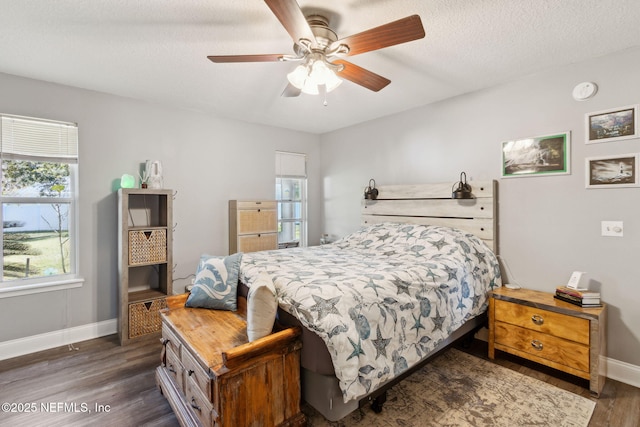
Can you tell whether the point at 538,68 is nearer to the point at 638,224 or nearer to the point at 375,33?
the point at 638,224

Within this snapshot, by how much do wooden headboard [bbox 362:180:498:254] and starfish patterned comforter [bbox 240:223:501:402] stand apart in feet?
0.71

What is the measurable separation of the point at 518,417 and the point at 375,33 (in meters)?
2.45

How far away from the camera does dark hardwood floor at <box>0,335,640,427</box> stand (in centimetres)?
186

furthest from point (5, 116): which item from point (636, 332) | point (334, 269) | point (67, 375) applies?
point (636, 332)

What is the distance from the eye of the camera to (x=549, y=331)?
227cm

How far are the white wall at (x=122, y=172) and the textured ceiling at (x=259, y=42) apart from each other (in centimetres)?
22

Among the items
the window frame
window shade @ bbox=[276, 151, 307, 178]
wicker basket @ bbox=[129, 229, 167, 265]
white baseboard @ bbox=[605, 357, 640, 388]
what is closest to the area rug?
A: white baseboard @ bbox=[605, 357, 640, 388]

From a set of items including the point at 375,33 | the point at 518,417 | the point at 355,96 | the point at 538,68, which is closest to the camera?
the point at 375,33

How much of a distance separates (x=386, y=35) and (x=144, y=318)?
3252mm

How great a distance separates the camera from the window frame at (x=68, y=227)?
265cm

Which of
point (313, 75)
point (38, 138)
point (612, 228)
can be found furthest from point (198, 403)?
point (612, 228)

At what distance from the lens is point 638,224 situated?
2.17 m

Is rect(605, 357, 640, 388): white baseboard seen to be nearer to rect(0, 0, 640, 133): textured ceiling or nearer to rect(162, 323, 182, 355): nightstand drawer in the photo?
rect(0, 0, 640, 133): textured ceiling

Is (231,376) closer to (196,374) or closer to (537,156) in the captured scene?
(196,374)
